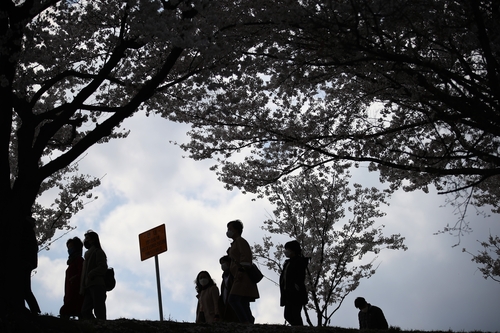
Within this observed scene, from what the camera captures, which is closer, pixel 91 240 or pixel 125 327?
pixel 125 327

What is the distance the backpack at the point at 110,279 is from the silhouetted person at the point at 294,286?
2.79m

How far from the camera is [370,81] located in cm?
975

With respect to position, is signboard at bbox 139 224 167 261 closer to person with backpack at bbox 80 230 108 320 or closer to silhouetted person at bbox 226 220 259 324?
person with backpack at bbox 80 230 108 320

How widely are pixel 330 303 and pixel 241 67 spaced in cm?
Answer: 1200

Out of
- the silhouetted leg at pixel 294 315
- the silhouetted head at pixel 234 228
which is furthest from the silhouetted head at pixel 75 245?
the silhouetted leg at pixel 294 315

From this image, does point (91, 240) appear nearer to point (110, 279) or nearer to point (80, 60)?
point (110, 279)

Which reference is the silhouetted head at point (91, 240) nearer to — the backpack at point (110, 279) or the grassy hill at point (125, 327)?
the backpack at point (110, 279)

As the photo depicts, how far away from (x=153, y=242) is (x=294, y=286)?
115 inches

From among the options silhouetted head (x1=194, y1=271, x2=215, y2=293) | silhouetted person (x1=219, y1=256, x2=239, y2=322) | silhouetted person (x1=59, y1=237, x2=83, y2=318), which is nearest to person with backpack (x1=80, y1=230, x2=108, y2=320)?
silhouetted person (x1=59, y1=237, x2=83, y2=318)

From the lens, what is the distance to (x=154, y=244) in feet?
34.7

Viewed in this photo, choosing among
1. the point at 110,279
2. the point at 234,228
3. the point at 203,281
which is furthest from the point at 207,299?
the point at 110,279

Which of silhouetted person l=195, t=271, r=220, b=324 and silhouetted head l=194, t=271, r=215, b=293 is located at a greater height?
silhouetted head l=194, t=271, r=215, b=293

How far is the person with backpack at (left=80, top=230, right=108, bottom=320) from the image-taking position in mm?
9047

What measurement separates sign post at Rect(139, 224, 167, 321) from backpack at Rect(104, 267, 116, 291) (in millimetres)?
1007
